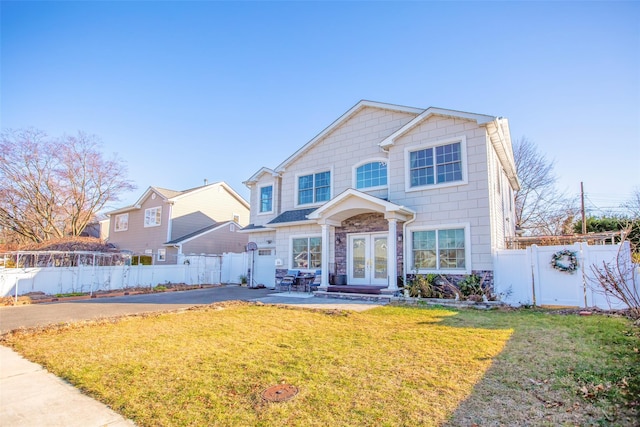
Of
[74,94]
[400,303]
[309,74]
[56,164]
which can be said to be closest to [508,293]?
[400,303]

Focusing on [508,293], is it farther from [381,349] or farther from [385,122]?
[385,122]

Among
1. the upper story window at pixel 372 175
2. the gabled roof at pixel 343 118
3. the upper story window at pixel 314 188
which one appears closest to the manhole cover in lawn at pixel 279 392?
the upper story window at pixel 372 175

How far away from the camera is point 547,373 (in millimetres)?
4211

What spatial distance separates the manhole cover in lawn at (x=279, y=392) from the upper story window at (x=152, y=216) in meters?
23.1

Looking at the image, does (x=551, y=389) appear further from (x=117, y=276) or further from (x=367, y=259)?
(x=117, y=276)

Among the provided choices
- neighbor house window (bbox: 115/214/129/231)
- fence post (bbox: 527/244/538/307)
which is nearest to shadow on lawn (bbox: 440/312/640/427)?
fence post (bbox: 527/244/538/307)

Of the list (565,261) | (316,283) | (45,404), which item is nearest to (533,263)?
(565,261)

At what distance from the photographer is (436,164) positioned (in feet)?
40.1

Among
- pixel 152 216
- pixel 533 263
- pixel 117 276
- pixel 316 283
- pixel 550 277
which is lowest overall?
pixel 316 283

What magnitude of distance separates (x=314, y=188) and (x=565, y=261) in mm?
10124

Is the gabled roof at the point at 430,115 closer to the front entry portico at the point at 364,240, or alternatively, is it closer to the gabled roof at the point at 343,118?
the gabled roof at the point at 343,118

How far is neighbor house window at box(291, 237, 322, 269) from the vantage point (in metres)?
14.9

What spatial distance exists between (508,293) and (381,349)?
23.2 feet

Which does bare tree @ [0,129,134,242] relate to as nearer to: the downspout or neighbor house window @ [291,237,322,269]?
neighbor house window @ [291,237,322,269]
